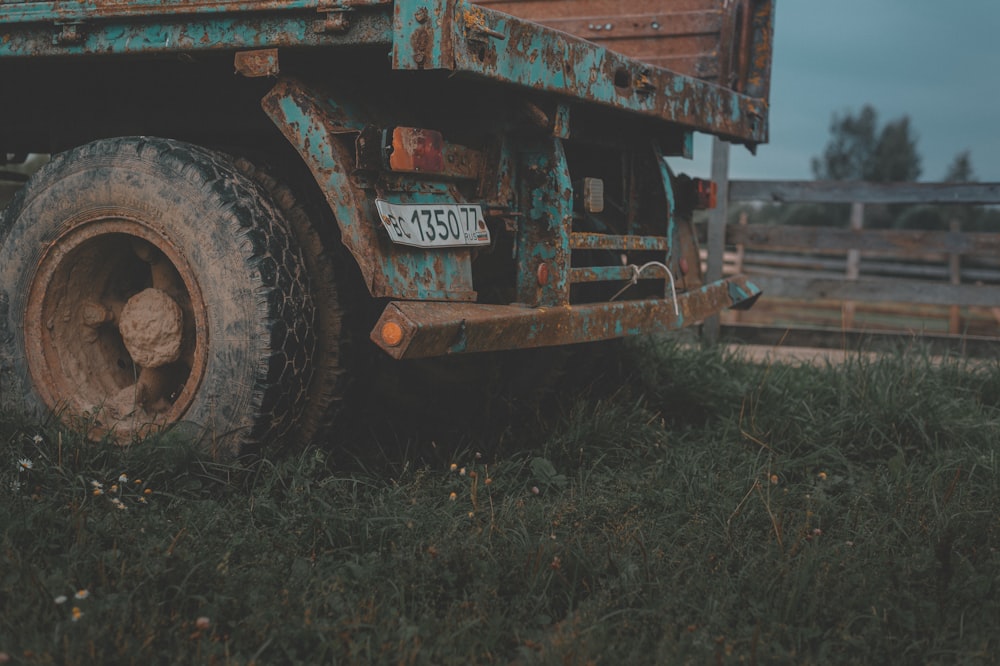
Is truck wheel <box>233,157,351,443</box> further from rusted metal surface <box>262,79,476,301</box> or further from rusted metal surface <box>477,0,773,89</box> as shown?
rusted metal surface <box>477,0,773,89</box>

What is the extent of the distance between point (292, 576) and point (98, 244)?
1.70 metres

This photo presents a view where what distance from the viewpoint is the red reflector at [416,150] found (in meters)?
3.06

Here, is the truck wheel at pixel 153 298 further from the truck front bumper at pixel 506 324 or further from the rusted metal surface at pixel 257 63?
the truck front bumper at pixel 506 324

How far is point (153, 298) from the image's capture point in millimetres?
3521

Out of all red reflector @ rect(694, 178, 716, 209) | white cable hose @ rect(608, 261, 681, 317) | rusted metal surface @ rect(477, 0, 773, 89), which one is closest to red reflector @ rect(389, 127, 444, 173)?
white cable hose @ rect(608, 261, 681, 317)

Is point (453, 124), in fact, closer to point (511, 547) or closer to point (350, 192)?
point (350, 192)

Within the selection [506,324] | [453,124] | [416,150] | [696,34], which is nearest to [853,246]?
[696,34]

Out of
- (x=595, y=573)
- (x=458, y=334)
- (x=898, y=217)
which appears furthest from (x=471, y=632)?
(x=898, y=217)

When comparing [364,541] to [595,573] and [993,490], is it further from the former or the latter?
[993,490]

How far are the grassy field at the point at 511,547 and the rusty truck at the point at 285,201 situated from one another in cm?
34

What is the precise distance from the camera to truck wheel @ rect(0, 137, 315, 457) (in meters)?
3.14

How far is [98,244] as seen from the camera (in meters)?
3.57

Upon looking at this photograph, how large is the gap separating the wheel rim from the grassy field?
0.23 m

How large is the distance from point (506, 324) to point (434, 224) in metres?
0.39
